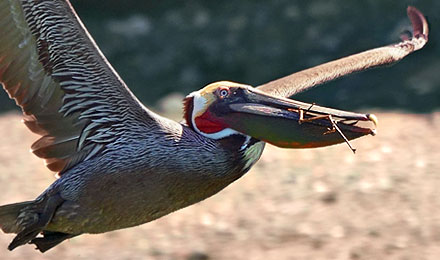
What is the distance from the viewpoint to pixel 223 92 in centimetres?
452

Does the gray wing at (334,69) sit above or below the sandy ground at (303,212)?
above

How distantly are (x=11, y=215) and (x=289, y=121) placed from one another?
1.32m

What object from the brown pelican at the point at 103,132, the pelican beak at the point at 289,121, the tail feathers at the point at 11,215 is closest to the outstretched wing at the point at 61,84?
the brown pelican at the point at 103,132

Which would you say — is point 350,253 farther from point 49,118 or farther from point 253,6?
point 253,6

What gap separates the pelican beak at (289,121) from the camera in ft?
13.5

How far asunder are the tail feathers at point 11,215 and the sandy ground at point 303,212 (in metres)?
1.42

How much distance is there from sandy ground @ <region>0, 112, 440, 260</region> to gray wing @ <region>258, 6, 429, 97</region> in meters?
1.04

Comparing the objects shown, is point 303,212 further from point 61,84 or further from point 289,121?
point 61,84

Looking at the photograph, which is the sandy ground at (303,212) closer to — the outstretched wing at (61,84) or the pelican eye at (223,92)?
the outstretched wing at (61,84)

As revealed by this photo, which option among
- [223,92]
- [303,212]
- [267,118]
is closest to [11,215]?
[223,92]

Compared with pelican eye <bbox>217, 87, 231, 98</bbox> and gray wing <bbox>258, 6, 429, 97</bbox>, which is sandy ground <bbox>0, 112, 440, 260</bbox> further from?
pelican eye <bbox>217, 87, 231, 98</bbox>

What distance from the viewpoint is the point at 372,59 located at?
5441 mm

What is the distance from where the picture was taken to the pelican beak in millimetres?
4117

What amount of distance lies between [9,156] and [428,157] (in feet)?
9.53
